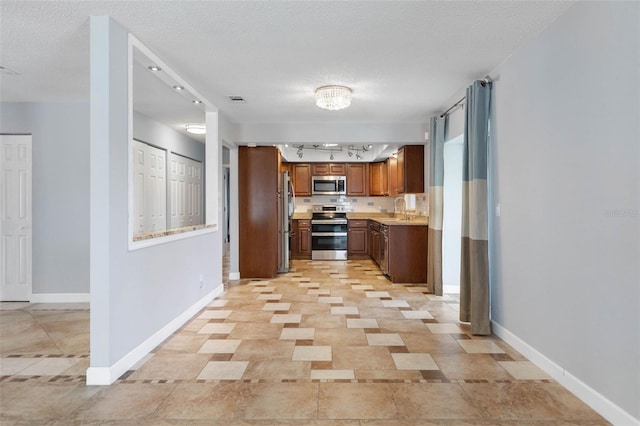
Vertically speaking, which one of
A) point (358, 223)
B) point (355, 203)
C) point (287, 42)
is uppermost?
point (287, 42)

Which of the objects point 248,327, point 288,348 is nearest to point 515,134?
point 288,348

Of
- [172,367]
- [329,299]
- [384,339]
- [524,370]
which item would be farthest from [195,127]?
[524,370]

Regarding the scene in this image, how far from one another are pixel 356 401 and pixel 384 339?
109cm

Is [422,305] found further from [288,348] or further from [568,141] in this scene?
[568,141]

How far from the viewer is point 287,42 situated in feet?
9.42

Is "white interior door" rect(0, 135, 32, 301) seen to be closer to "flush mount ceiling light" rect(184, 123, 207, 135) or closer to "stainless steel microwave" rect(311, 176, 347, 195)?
"flush mount ceiling light" rect(184, 123, 207, 135)

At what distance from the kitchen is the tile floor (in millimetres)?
1650

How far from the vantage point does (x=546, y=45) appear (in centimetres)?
262

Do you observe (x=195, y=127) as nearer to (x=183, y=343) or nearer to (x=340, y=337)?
(x=183, y=343)

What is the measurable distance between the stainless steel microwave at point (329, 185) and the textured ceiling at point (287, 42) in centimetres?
413

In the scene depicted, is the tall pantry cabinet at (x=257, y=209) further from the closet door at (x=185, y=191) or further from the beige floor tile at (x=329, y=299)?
the beige floor tile at (x=329, y=299)

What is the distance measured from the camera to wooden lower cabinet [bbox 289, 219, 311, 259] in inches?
321

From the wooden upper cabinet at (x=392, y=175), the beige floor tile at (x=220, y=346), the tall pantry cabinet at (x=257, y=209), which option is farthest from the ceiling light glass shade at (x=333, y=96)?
the wooden upper cabinet at (x=392, y=175)

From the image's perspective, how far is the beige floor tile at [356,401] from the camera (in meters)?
2.08
